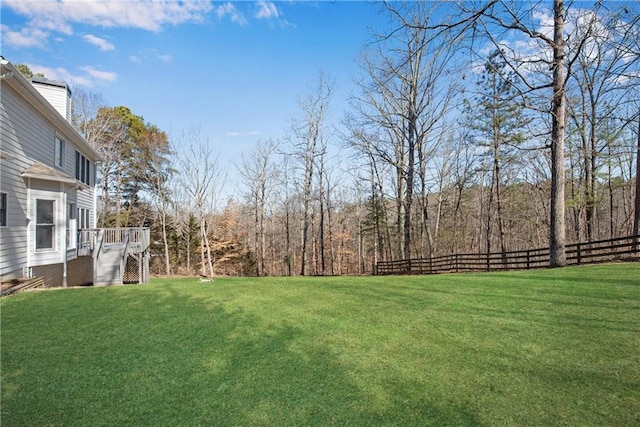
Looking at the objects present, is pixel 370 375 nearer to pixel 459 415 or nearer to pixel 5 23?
pixel 459 415

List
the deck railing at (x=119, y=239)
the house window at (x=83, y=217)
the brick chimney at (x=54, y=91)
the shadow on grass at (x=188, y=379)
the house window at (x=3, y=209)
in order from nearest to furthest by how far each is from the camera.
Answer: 1. the shadow on grass at (x=188, y=379)
2. the house window at (x=3, y=209)
3. the deck railing at (x=119, y=239)
4. the brick chimney at (x=54, y=91)
5. the house window at (x=83, y=217)

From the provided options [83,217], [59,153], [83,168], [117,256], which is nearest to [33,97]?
[59,153]

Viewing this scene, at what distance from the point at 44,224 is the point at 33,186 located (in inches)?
43.2

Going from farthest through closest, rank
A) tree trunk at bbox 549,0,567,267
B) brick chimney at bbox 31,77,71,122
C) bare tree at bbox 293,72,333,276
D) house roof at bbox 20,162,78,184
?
1. bare tree at bbox 293,72,333,276
2. brick chimney at bbox 31,77,71,122
3. tree trunk at bbox 549,0,567,267
4. house roof at bbox 20,162,78,184

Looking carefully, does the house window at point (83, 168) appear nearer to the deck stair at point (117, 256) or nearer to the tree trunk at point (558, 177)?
the deck stair at point (117, 256)

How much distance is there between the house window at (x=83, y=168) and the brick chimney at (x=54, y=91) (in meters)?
1.80

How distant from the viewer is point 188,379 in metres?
3.32

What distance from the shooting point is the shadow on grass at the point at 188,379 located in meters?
2.71

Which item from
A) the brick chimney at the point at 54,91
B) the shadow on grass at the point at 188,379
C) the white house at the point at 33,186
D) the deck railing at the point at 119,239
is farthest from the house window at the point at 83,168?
the shadow on grass at the point at 188,379

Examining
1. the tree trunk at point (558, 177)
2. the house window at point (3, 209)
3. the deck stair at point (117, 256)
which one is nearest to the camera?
the house window at point (3, 209)

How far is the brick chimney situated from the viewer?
1269cm

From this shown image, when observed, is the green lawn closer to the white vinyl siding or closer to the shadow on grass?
the shadow on grass

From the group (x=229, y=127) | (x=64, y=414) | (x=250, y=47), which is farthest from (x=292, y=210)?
(x=64, y=414)

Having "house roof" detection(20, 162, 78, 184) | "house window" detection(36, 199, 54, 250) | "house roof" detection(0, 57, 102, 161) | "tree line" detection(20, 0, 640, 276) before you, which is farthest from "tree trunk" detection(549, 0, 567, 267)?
"house window" detection(36, 199, 54, 250)
